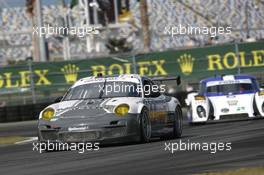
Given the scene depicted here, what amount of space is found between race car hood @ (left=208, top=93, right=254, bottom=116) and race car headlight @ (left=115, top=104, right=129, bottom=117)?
7.64m

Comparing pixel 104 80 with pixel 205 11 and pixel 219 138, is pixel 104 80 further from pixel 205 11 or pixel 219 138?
pixel 205 11

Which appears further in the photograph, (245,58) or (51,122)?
(245,58)

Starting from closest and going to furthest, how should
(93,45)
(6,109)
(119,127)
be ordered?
(119,127), (6,109), (93,45)

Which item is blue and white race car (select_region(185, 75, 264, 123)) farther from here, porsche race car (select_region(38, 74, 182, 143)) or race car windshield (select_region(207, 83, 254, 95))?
porsche race car (select_region(38, 74, 182, 143))

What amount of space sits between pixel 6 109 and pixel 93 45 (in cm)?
4105

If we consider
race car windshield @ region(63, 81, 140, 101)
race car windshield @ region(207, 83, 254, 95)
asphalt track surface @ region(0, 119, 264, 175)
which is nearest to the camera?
asphalt track surface @ region(0, 119, 264, 175)

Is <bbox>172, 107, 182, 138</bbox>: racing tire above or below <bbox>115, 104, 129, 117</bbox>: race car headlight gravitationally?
below

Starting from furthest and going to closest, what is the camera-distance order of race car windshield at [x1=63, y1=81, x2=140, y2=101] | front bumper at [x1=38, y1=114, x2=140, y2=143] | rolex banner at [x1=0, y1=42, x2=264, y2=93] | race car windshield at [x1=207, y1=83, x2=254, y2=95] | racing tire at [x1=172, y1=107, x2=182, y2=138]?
1. rolex banner at [x1=0, y1=42, x2=264, y2=93]
2. race car windshield at [x1=207, y1=83, x2=254, y2=95]
3. racing tire at [x1=172, y1=107, x2=182, y2=138]
4. race car windshield at [x1=63, y1=81, x2=140, y2=101]
5. front bumper at [x1=38, y1=114, x2=140, y2=143]

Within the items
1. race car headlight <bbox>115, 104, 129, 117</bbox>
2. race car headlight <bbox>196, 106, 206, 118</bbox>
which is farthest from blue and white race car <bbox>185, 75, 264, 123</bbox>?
race car headlight <bbox>115, 104, 129, 117</bbox>

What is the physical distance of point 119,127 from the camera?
1590 cm

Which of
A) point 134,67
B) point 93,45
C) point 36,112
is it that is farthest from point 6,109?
point 93,45

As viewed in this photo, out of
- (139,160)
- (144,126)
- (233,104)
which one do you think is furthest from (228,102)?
(139,160)

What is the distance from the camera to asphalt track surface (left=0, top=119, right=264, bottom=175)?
1176 centimetres

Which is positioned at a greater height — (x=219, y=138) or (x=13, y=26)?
(x=13, y=26)
